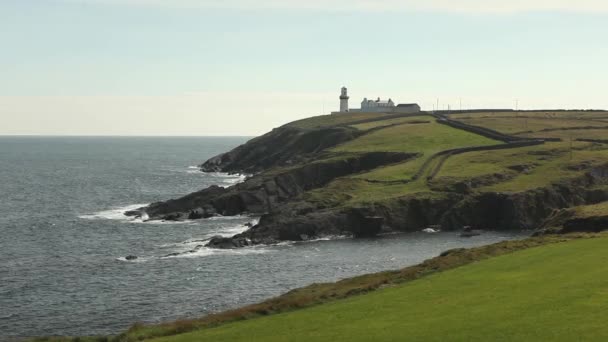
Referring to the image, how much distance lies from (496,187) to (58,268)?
2826 inches

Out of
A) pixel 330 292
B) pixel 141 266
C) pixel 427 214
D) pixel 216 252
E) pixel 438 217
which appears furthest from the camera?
pixel 438 217

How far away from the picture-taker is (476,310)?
34.3 m

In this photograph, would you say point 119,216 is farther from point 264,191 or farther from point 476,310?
point 476,310

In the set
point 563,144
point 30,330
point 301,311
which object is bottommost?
point 30,330

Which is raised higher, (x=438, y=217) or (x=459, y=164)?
(x=459, y=164)

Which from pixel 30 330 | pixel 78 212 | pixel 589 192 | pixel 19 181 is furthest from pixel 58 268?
pixel 19 181

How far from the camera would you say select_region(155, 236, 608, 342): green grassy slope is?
3025 centimetres

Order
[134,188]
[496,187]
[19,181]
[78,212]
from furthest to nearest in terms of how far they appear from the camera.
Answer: [19,181]
[134,188]
[78,212]
[496,187]

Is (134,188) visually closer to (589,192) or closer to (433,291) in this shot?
(589,192)

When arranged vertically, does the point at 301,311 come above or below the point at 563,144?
below

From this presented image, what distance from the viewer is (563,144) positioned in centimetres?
14400

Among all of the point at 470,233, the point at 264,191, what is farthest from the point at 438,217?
the point at 264,191

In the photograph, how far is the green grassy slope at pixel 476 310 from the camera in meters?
30.2

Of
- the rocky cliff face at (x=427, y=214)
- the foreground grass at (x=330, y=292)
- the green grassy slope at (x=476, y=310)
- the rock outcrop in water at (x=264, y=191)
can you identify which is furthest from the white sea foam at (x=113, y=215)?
the green grassy slope at (x=476, y=310)
